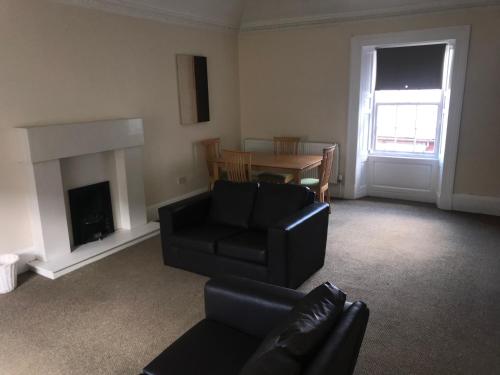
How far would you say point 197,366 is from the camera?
1812 mm

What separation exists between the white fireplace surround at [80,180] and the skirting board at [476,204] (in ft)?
12.6

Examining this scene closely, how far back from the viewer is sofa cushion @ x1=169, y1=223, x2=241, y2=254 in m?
3.49

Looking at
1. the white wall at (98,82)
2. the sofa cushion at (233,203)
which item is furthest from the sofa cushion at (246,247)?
the white wall at (98,82)

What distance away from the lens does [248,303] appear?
206cm

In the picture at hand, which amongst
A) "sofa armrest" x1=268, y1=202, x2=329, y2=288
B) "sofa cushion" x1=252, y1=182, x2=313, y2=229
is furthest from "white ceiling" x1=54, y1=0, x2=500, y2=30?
"sofa armrest" x1=268, y1=202, x2=329, y2=288

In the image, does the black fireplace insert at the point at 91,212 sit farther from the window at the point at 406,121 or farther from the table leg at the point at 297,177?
the window at the point at 406,121

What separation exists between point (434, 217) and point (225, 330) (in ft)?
12.7

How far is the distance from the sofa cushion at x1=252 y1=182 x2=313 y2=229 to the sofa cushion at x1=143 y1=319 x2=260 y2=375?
1604mm

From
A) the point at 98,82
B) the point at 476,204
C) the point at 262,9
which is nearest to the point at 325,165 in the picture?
the point at 476,204

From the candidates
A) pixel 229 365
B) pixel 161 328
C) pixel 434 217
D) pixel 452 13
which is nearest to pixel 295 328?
pixel 229 365

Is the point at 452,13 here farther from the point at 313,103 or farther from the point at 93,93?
the point at 93,93

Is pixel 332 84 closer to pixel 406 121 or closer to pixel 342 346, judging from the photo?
pixel 406 121

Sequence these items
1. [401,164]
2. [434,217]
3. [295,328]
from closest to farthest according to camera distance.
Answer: [295,328]
[434,217]
[401,164]

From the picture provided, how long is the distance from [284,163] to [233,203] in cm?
147
